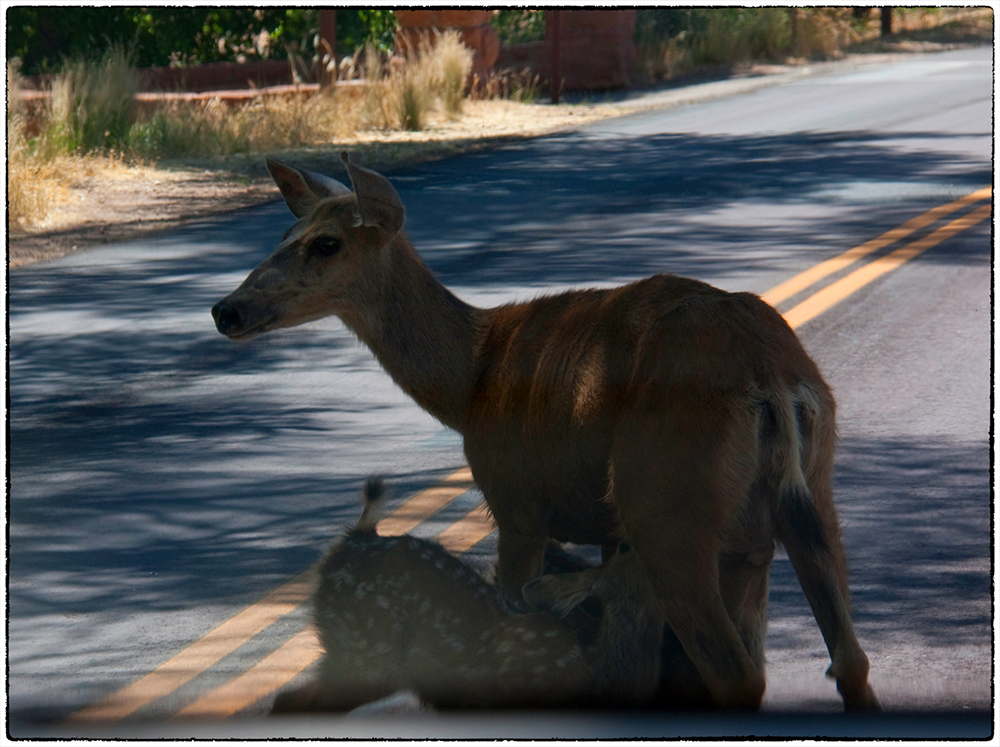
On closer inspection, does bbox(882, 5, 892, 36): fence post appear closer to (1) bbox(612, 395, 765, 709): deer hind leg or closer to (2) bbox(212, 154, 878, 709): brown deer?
(2) bbox(212, 154, 878, 709): brown deer

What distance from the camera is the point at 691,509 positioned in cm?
320

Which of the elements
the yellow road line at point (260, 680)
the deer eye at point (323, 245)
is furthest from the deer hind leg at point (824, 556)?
the yellow road line at point (260, 680)

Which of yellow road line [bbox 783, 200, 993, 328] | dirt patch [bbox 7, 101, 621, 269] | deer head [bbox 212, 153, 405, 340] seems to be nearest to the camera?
deer head [bbox 212, 153, 405, 340]

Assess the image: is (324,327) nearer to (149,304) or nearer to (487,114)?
(149,304)

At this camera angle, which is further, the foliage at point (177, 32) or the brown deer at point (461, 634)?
the foliage at point (177, 32)

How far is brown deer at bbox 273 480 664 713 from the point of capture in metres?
3.50

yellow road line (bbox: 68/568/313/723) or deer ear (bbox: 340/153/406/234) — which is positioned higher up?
deer ear (bbox: 340/153/406/234)

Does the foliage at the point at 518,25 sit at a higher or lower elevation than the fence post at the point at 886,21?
higher

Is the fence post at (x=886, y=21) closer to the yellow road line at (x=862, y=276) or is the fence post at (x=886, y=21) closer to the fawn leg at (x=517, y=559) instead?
the yellow road line at (x=862, y=276)

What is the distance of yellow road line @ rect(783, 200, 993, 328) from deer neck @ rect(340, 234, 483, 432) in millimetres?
2118

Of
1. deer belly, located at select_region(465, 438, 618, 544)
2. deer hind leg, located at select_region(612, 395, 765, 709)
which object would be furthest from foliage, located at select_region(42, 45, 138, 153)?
deer hind leg, located at select_region(612, 395, 765, 709)

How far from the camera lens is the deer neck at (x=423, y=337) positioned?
3.96m

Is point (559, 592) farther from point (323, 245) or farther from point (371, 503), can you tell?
point (323, 245)

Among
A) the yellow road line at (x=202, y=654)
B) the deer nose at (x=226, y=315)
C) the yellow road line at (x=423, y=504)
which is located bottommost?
the yellow road line at (x=202, y=654)
